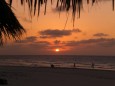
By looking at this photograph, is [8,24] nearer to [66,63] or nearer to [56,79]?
[56,79]

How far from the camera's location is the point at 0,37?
176 cm

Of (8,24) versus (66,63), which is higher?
(8,24)

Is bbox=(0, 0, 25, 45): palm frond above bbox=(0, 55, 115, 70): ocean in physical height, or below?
above

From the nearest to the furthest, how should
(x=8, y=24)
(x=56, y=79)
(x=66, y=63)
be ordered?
(x=8, y=24)
(x=56, y=79)
(x=66, y=63)

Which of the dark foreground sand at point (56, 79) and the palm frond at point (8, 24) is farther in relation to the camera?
the dark foreground sand at point (56, 79)

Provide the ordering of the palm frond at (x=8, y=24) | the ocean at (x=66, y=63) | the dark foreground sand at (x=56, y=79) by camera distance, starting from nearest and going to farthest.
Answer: the palm frond at (x=8, y=24)
the dark foreground sand at (x=56, y=79)
the ocean at (x=66, y=63)

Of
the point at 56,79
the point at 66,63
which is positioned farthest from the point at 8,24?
the point at 66,63

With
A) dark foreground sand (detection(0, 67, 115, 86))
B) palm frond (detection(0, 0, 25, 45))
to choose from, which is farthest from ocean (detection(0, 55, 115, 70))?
palm frond (detection(0, 0, 25, 45))

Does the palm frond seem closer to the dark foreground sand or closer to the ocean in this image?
the dark foreground sand

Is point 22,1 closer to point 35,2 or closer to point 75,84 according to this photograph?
point 35,2

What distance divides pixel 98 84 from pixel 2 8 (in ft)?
62.3

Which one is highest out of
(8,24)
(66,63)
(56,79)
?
(8,24)

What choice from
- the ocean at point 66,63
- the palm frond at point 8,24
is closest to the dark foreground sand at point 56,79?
the palm frond at point 8,24

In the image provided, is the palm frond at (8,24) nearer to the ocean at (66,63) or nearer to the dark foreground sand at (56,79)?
the dark foreground sand at (56,79)
